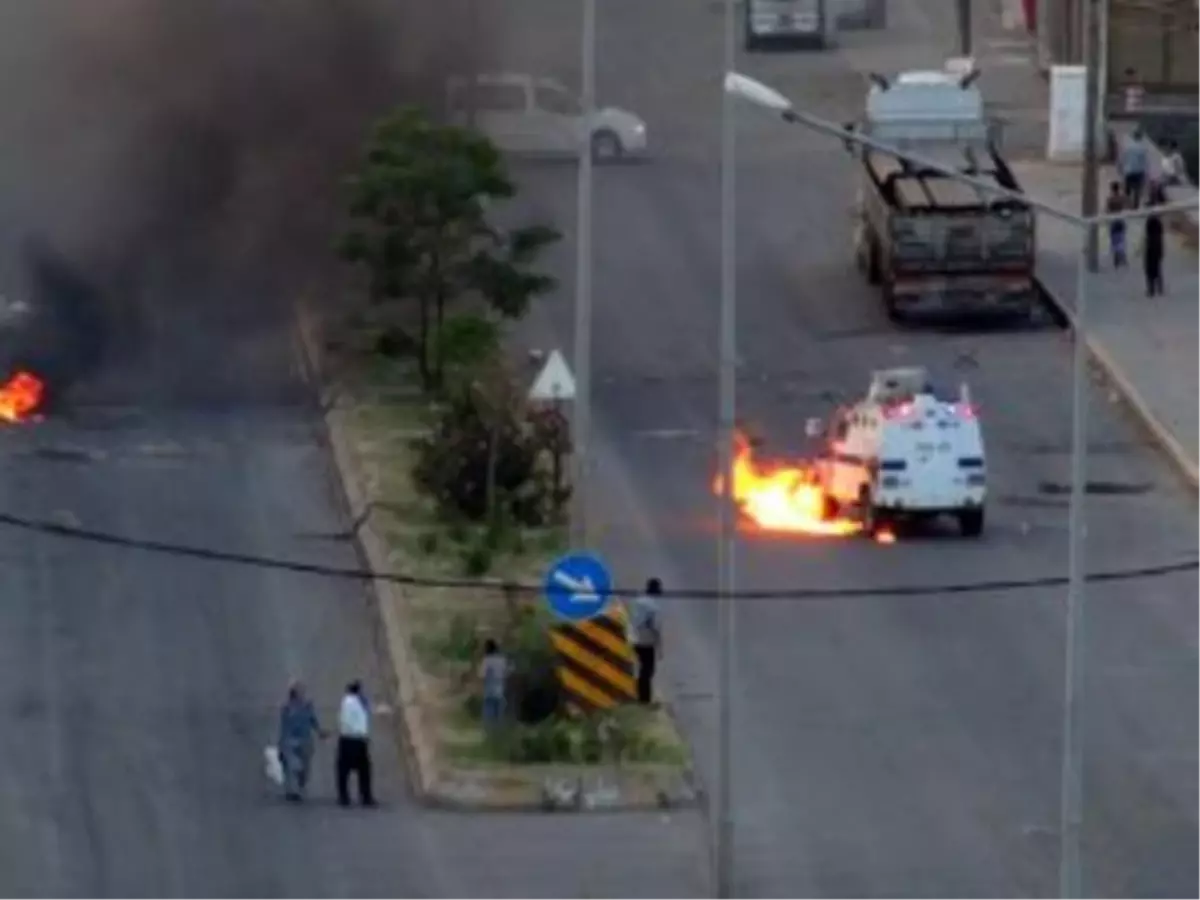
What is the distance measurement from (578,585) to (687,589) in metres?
8.70

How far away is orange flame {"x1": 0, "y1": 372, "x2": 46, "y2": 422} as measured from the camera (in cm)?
5362

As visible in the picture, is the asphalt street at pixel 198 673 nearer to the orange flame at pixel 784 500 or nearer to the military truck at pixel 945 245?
the orange flame at pixel 784 500

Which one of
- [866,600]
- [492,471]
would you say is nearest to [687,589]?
[866,600]

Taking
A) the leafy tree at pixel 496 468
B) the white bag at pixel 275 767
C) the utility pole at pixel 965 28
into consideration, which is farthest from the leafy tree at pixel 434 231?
the utility pole at pixel 965 28

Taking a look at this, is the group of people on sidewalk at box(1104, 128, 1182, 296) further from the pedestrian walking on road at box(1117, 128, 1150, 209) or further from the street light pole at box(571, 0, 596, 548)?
the street light pole at box(571, 0, 596, 548)

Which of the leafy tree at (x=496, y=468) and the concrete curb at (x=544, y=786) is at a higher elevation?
the leafy tree at (x=496, y=468)

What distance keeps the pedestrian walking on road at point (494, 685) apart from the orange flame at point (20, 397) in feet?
48.8

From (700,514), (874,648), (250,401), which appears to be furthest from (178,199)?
(874,648)

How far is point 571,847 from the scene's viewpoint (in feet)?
121

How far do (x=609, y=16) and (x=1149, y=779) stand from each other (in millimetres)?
43342

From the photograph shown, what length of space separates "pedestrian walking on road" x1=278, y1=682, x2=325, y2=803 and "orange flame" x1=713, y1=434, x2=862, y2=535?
9.61 metres

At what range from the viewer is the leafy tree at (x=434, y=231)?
172 ft

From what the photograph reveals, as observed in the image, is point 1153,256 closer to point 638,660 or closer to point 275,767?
point 638,660

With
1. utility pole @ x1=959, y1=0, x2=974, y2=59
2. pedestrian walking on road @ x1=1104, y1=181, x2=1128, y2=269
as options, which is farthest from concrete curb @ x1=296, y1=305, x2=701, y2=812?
utility pole @ x1=959, y1=0, x2=974, y2=59
